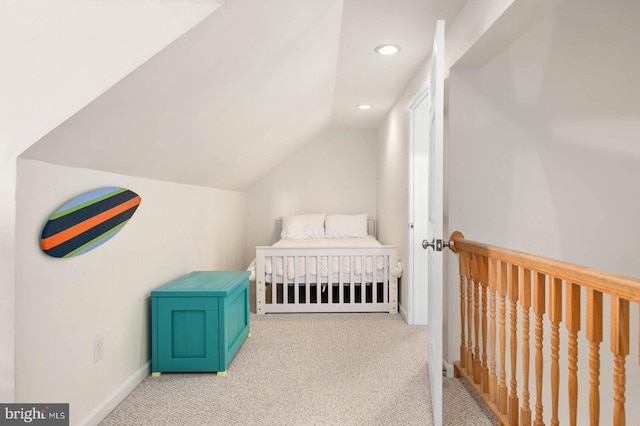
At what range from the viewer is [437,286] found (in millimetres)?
2074

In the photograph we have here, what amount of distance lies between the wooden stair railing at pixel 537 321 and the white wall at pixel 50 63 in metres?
1.61

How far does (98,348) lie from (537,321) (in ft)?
6.17

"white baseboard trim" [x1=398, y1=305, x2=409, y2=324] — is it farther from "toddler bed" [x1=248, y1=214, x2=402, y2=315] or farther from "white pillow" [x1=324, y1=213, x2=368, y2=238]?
"white pillow" [x1=324, y1=213, x2=368, y2=238]

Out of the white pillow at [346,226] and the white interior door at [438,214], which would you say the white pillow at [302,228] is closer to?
the white pillow at [346,226]

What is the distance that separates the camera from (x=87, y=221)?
184cm

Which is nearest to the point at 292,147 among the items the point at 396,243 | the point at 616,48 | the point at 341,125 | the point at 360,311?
the point at 341,125

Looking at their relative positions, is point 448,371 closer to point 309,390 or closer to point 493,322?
point 493,322

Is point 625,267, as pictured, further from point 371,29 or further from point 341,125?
point 341,125

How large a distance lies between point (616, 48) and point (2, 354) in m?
3.33

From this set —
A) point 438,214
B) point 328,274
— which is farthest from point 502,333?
point 328,274

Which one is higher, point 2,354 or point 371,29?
point 371,29

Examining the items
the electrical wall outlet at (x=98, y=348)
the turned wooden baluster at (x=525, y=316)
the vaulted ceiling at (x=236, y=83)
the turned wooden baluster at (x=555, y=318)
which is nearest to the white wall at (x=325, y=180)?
the vaulted ceiling at (x=236, y=83)

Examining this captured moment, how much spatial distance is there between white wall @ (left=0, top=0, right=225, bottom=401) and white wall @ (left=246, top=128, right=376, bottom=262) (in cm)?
438

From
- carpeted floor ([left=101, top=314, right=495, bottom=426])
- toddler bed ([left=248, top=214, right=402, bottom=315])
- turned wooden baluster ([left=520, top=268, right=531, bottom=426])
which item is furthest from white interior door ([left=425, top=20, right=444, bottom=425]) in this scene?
toddler bed ([left=248, top=214, right=402, bottom=315])
